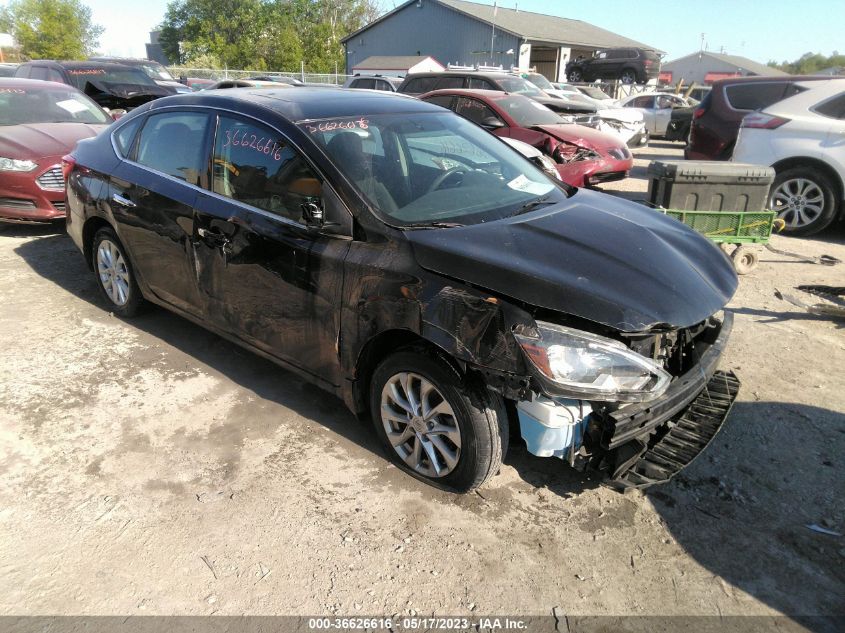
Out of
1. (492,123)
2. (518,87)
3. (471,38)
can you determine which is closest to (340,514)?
(492,123)

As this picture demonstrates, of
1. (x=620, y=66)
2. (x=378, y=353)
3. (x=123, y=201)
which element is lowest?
(x=378, y=353)

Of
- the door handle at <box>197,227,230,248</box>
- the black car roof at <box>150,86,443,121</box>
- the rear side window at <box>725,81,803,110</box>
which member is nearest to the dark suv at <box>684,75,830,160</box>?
the rear side window at <box>725,81,803,110</box>

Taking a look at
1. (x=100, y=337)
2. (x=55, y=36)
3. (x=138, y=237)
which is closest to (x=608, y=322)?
(x=138, y=237)

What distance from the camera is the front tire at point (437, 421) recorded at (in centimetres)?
273

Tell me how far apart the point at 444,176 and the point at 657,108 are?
18.4 meters

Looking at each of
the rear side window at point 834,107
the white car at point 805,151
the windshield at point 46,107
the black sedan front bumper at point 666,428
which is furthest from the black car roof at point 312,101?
the rear side window at point 834,107

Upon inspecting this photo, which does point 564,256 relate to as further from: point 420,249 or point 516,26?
point 516,26

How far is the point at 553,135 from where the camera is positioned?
880 cm

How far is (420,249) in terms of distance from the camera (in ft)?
9.30

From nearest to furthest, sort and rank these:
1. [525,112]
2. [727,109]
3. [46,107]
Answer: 1. [46,107]
2. [727,109]
3. [525,112]

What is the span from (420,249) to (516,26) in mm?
39044

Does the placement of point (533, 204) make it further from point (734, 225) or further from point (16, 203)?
point (16, 203)

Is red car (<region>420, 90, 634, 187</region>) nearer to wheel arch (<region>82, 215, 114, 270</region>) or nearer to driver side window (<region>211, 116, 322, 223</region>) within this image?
wheel arch (<region>82, 215, 114, 270</region>)

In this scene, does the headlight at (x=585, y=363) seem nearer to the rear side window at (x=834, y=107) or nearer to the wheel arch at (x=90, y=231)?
the wheel arch at (x=90, y=231)
